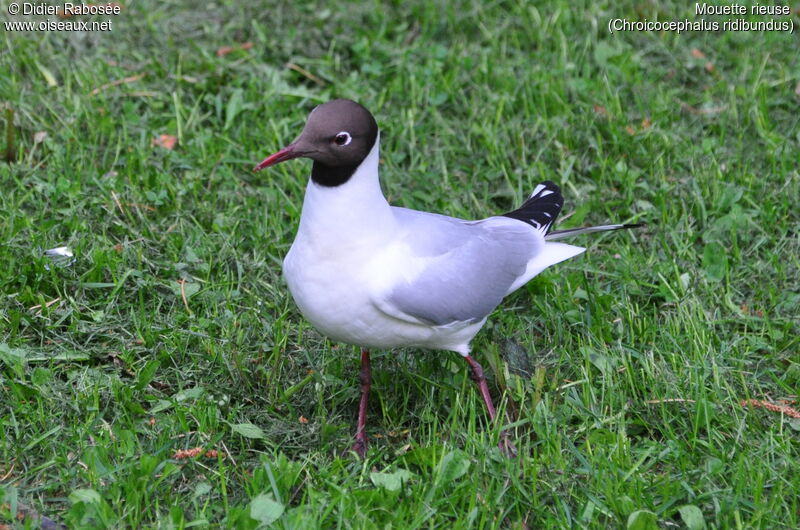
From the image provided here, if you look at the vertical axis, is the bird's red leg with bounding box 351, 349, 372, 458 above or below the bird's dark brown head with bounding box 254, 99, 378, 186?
below

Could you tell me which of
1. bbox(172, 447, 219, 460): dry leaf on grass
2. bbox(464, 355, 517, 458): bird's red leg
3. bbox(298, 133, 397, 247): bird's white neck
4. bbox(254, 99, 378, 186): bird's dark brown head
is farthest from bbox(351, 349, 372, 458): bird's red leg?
bbox(254, 99, 378, 186): bird's dark brown head

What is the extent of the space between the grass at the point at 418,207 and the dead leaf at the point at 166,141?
0.07 meters

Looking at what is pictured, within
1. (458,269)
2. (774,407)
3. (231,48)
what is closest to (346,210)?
(458,269)

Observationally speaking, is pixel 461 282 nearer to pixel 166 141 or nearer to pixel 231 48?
pixel 166 141

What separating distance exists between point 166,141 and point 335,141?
2335 millimetres

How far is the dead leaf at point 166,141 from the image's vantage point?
17.5 feet

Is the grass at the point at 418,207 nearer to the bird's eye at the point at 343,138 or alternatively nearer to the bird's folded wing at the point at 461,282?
the bird's folded wing at the point at 461,282

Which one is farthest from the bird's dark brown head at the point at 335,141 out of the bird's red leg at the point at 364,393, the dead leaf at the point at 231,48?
the dead leaf at the point at 231,48

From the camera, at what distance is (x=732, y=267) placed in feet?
15.5

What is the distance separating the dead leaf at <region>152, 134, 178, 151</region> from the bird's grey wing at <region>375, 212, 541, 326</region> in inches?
78.9

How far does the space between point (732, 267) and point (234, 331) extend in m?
2.35

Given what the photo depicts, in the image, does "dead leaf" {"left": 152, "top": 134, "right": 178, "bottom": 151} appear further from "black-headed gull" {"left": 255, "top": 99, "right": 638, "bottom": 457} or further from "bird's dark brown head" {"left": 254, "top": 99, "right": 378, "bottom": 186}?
"bird's dark brown head" {"left": 254, "top": 99, "right": 378, "bottom": 186}

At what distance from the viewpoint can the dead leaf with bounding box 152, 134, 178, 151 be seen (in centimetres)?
534

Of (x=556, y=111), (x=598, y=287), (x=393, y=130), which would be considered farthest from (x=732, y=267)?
(x=393, y=130)
